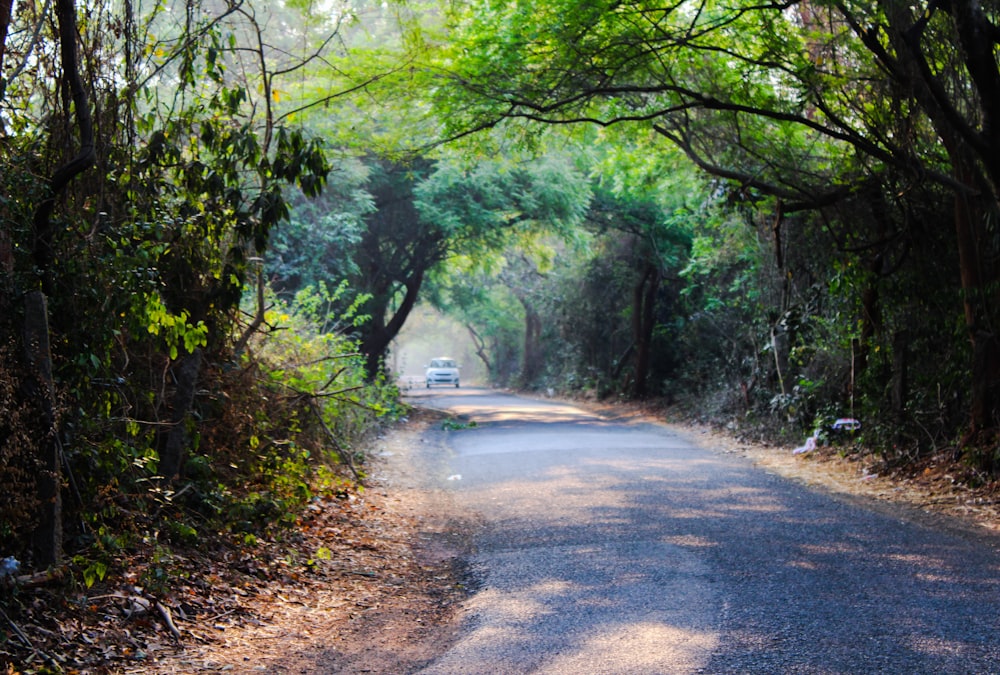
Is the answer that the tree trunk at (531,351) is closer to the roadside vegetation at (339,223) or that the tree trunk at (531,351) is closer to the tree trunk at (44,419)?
the roadside vegetation at (339,223)

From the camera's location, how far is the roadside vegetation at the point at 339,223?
5.60 meters

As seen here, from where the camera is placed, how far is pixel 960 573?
21.4 feet

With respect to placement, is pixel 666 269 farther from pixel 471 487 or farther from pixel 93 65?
pixel 93 65

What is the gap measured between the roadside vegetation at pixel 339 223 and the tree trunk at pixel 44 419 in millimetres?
16

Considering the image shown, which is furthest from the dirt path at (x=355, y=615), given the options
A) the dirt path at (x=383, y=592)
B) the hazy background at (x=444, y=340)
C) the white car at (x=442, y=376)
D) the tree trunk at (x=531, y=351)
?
the hazy background at (x=444, y=340)

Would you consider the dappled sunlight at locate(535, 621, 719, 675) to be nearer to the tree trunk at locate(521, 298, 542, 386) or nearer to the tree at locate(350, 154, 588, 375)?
the tree at locate(350, 154, 588, 375)

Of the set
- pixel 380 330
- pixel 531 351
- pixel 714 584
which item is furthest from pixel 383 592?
pixel 531 351

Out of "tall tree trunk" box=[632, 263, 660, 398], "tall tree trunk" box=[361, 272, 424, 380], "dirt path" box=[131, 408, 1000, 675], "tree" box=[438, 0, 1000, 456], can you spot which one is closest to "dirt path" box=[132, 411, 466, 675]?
"dirt path" box=[131, 408, 1000, 675]

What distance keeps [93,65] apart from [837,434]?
38.8ft

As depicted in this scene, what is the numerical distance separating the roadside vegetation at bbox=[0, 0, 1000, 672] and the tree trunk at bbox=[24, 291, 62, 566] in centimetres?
2

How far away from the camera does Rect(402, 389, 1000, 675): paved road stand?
474cm

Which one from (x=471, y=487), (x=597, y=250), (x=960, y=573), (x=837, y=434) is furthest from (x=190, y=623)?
(x=597, y=250)

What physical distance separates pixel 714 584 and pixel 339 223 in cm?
1823

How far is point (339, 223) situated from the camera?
23000mm
